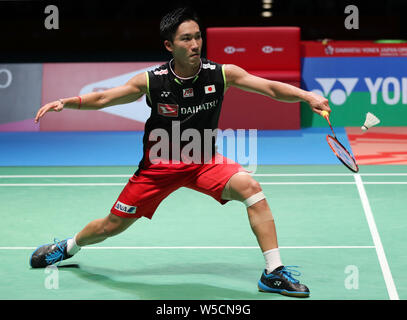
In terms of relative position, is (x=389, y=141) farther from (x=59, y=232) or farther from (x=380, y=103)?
(x=59, y=232)

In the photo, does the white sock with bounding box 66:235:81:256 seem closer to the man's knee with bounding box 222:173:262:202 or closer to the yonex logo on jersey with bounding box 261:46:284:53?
the man's knee with bounding box 222:173:262:202

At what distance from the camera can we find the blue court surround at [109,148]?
32.7ft

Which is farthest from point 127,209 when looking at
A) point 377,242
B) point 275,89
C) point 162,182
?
point 377,242

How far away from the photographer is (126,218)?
5.20 meters

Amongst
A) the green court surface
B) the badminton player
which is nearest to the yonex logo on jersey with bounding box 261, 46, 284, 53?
the green court surface

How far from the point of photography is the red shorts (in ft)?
16.8

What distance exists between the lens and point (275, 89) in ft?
16.4

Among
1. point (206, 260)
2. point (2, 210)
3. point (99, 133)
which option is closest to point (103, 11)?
point (99, 133)

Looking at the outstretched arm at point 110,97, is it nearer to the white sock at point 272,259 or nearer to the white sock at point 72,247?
the white sock at point 72,247

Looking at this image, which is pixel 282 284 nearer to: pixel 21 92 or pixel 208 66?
pixel 208 66

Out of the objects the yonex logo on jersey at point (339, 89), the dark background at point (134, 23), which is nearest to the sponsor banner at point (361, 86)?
the yonex logo on jersey at point (339, 89)

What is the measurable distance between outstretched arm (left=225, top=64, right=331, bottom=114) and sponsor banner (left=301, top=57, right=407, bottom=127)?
23.2 feet

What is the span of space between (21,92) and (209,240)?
6.88 m

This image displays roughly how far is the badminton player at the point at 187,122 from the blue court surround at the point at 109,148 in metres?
4.60
